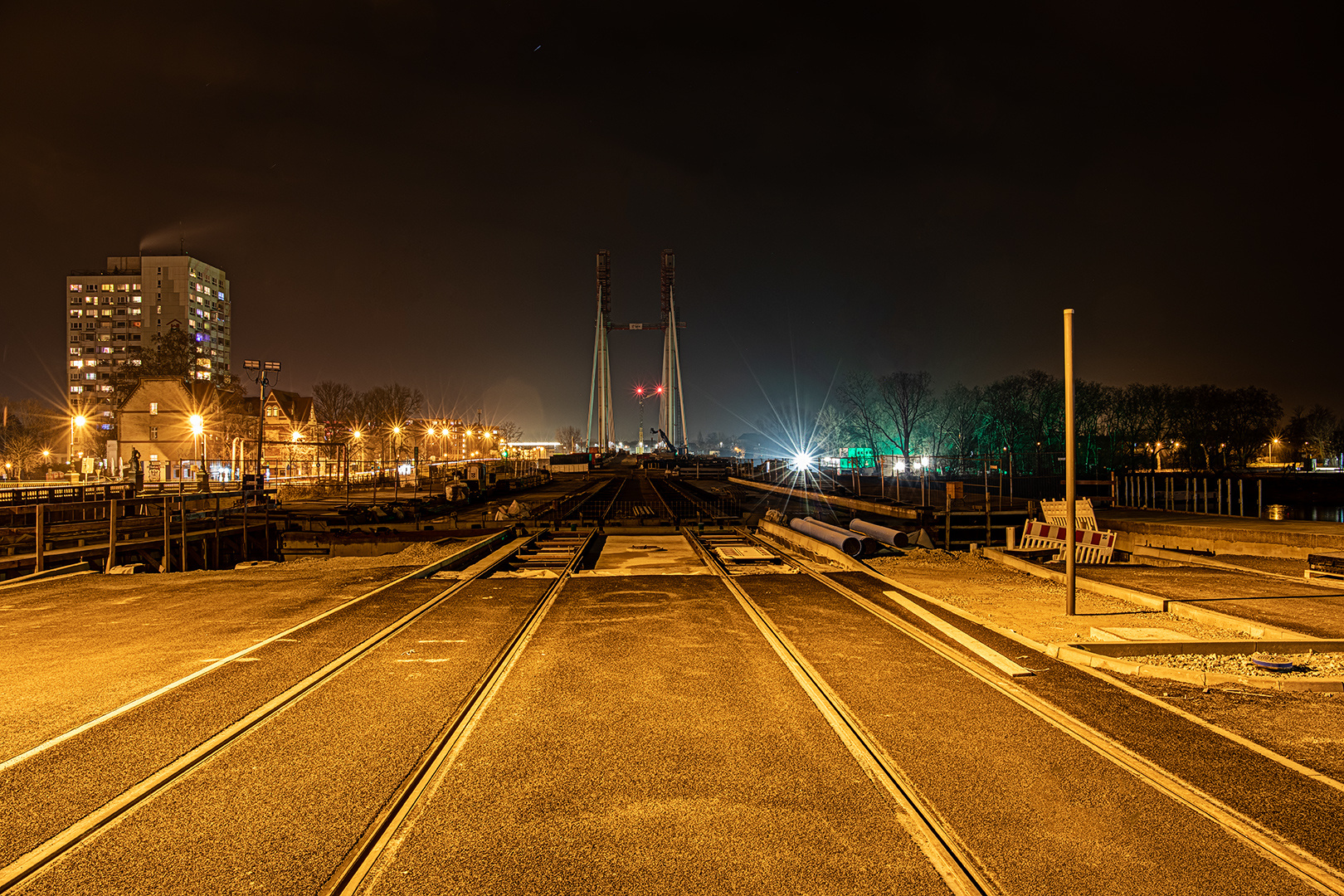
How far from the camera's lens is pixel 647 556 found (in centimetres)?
1902

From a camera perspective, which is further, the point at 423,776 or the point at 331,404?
the point at 331,404

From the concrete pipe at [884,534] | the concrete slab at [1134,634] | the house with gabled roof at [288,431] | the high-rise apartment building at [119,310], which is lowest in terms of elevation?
the concrete slab at [1134,634]

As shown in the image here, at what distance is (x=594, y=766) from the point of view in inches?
221

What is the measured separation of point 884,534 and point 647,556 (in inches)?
262

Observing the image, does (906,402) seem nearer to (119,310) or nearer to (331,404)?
(331,404)

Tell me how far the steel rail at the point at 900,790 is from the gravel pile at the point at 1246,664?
144 inches

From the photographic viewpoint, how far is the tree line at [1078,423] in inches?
3260

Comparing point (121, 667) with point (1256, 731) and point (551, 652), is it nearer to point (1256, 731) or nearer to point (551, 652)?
point (551, 652)

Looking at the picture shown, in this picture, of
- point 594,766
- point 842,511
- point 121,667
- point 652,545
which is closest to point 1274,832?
point 594,766

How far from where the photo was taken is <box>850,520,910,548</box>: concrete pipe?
62.0 ft

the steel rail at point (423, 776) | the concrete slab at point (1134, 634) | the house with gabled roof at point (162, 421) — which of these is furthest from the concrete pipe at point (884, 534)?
the house with gabled roof at point (162, 421)

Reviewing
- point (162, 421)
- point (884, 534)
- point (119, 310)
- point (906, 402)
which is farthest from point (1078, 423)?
point (119, 310)

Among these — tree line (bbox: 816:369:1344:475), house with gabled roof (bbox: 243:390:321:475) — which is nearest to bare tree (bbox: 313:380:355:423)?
house with gabled roof (bbox: 243:390:321:475)

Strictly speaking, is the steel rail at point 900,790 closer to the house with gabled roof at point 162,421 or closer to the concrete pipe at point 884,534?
the concrete pipe at point 884,534
